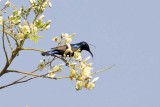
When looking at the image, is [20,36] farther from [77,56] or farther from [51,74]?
[77,56]

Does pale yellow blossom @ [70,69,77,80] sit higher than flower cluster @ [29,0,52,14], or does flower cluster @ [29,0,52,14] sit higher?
flower cluster @ [29,0,52,14]

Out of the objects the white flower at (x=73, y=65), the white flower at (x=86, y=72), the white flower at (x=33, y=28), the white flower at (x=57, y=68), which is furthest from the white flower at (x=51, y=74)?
the white flower at (x=33, y=28)

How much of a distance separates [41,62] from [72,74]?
62 centimetres

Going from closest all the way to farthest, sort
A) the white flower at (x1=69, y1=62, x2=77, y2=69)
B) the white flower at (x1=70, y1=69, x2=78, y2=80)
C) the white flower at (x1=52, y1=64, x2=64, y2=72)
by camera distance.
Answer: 1. the white flower at (x1=70, y1=69, x2=78, y2=80)
2. the white flower at (x1=69, y1=62, x2=77, y2=69)
3. the white flower at (x1=52, y1=64, x2=64, y2=72)

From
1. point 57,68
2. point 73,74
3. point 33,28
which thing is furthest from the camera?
point 57,68

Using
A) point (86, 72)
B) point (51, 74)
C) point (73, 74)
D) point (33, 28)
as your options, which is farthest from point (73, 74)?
point (33, 28)

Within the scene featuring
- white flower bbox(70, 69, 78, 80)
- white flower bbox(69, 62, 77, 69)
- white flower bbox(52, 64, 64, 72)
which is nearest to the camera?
white flower bbox(70, 69, 78, 80)

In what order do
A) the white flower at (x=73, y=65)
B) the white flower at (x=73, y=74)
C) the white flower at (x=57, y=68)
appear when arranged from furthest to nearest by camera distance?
the white flower at (x=57, y=68) → the white flower at (x=73, y=65) → the white flower at (x=73, y=74)

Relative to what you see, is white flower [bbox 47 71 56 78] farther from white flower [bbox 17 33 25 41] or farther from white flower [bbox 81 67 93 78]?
white flower [bbox 17 33 25 41]

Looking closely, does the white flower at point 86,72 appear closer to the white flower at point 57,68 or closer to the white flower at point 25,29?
the white flower at point 57,68

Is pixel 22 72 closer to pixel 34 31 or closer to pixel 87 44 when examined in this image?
pixel 34 31

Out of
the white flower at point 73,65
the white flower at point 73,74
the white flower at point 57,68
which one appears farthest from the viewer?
the white flower at point 57,68

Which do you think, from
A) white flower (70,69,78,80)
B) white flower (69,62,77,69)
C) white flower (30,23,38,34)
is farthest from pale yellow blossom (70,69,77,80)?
white flower (30,23,38,34)

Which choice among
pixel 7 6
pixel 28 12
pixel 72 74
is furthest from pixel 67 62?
pixel 7 6
